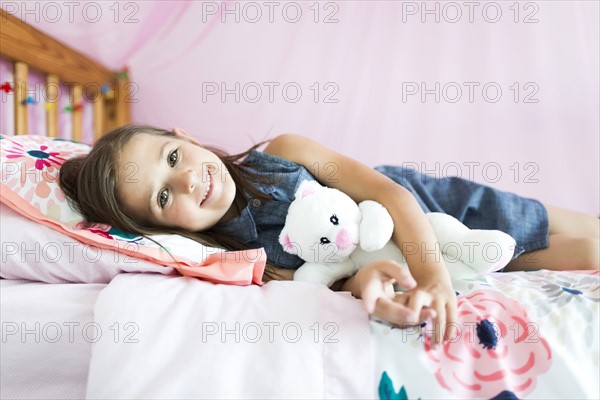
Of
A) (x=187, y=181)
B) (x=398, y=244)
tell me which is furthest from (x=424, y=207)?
(x=187, y=181)

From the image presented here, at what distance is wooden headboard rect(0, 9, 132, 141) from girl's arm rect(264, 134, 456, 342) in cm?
66

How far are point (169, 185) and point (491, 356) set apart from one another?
64 cm

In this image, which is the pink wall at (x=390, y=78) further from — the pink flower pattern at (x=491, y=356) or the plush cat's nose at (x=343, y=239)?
the pink flower pattern at (x=491, y=356)

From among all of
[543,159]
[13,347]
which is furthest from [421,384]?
[543,159]

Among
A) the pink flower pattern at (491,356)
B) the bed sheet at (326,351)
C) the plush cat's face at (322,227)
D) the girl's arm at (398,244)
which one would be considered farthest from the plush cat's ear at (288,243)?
the pink flower pattern at (491,356)

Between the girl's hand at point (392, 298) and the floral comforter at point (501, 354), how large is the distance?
27 mm

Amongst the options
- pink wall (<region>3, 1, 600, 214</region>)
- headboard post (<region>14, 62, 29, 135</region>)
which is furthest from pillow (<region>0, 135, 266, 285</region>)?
pink wall (<region>3, 1, 600, 214</region>)

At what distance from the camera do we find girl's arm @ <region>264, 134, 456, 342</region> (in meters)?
0.65

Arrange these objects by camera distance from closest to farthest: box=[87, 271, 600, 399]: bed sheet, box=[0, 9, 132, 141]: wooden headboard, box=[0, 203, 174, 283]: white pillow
A: box=[87, 271, 600, 399]: bed sheet
box=[0, 203, 174, 283]: white pillow
box=[0, 9, 132, 141]: wooden headboard

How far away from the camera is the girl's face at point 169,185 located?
997mm

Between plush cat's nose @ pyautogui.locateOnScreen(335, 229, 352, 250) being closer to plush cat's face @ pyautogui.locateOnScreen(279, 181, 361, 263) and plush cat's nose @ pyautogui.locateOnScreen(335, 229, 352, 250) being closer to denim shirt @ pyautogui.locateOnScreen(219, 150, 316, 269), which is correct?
plush cat's face @ pyautogui.locateOnScreen(279, 181, 361, 263)

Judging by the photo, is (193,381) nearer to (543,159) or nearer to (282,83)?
(282,83)

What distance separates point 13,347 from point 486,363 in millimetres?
606

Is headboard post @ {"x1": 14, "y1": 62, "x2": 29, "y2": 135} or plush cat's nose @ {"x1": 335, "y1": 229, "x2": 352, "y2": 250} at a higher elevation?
headboard post @ {"x1": 14, "y1": 62, "x2": 29, "y2": 135}
